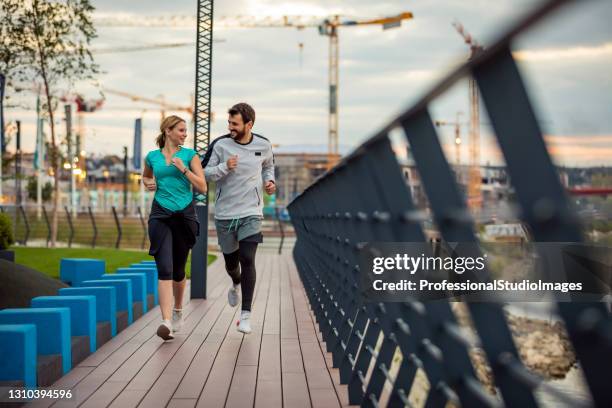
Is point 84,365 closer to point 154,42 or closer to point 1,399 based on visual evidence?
point 1,399

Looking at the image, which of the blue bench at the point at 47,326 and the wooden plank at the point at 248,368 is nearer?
the wooden plank at the point at 248,368

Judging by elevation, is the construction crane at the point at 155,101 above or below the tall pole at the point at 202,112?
above

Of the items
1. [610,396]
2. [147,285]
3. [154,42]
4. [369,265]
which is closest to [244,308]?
[147,285]

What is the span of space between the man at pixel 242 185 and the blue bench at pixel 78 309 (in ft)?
4.67

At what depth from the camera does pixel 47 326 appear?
5914 millimetres

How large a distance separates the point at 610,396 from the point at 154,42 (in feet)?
438

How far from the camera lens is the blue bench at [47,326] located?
5918 millimetres

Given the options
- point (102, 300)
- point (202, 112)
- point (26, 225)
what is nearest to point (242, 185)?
point (102, 300)

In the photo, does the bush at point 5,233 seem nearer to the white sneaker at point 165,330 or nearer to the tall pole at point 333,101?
the white sneaker at point 165,330

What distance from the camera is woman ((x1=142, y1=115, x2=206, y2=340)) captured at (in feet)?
25.5

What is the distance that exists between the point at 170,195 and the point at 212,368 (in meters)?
1.96

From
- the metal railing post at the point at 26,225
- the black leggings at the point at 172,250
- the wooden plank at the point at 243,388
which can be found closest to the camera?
the wooden plank at the point at 243,388

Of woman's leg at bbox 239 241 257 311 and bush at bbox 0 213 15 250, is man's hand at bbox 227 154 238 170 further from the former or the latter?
bush at bbox 0 213 15 250

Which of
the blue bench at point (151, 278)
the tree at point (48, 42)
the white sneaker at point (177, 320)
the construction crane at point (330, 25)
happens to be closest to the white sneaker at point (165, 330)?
the white sneaker at point (177, 320)
